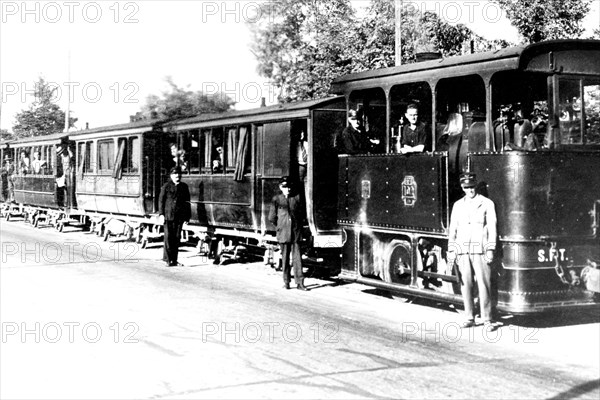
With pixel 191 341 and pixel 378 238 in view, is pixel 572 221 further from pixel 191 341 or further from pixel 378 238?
pixel 191 341

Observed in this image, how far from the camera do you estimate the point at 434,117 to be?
9.41 m

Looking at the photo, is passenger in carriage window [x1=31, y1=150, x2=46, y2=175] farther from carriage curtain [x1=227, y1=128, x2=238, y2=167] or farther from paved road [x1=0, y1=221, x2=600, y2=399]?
paved road [x1=0, y1=221, x2=600, y2=399]

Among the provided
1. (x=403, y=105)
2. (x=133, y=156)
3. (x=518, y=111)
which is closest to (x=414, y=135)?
(x=403, y=105)

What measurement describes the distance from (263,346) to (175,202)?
7998mm

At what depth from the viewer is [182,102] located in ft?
164

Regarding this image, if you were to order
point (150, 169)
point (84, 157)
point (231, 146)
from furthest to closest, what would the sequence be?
1. point (84, 157)
2. point (150, 169)
3. point (231, 146)

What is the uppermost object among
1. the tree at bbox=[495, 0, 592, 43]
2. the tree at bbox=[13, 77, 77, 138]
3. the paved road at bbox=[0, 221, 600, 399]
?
the tree at bbox=[13, 77, 77, 138]

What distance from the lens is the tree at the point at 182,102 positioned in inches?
1891

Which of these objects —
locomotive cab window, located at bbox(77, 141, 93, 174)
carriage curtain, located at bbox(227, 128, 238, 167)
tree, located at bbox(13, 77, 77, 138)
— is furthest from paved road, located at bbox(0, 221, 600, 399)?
tree, located at bbox(13, 77, 77, 138)

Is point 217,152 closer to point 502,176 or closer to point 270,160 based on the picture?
point 270,160

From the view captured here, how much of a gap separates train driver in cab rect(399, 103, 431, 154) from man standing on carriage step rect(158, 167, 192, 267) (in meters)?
6.29

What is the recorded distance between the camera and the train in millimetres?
8242

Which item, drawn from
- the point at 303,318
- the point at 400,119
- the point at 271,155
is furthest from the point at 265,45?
the point at 303,318

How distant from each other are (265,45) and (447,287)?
30258 mm
